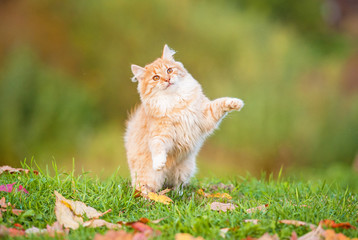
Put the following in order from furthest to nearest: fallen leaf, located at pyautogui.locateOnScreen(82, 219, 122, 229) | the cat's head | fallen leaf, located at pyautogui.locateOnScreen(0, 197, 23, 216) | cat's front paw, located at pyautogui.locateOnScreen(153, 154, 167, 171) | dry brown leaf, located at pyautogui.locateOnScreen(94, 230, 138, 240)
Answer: the cat's head → cat's front paw, located at pyautogui.locateOnScreen(153, 154, 167, 171) → fallen leaf, located at pyautogui.locateOnScreen(0, 197, 23, 216) → fallen leaf, located at pyautogui.locateOnScreen(82, 219, 122, 229) → dry brown leaf, located at pyautogui.locateOnScreen(94, 230, 138, 240)

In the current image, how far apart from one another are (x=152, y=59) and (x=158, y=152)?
416 centimetres

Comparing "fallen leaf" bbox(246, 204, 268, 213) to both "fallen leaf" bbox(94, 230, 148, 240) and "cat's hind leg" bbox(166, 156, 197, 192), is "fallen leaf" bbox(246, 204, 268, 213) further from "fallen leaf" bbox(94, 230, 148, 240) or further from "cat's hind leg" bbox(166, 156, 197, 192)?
"cat's hind leg" bbox(166, 156, 197, 192)

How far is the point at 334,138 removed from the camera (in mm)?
6949

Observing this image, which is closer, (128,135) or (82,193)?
(82,193)

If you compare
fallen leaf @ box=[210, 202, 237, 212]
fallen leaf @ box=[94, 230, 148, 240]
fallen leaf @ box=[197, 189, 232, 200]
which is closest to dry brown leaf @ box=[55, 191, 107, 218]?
fallen leaf @ box=[94, 230, 148, 240]

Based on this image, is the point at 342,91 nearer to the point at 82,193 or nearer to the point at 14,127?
the point at 14,127

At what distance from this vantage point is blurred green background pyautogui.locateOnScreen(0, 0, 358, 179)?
6.54 meters

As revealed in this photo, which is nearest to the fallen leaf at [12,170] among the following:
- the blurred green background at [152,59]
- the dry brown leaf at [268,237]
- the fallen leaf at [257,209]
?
the fallen leaf at [257,209]

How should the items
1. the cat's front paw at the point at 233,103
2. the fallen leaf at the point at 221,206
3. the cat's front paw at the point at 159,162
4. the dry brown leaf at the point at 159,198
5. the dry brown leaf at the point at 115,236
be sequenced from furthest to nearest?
1. the cat's front paw at the point at 233,103
2. the cat's front paw at the point at 159,162
3. the dry brown leaf at the point at 159,198
4. the fallen leaf at the point at 221,206
5. the dry brown leaf at the point at 115,236

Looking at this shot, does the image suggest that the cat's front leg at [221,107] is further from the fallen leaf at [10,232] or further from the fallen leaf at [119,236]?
the fallen leaf at [10,232]

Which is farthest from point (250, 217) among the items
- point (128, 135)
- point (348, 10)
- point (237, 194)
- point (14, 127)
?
point (348, 10)

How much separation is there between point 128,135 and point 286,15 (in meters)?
5.69

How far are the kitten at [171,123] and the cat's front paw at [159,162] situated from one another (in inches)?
3.5

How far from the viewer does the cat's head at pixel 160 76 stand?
125 inches
